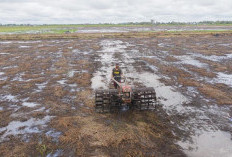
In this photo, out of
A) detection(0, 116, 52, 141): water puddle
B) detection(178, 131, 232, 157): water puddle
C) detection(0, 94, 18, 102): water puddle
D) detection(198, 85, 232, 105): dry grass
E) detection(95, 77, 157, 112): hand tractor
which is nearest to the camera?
detection(178, 131, 232, 157): water puddle

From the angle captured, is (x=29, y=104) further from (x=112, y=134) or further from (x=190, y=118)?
(x=190, y=118)

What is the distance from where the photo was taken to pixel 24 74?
63.2 feet

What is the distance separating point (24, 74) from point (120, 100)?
14.2 metres

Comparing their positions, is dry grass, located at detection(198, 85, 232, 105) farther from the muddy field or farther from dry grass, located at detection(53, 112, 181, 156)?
dry grass, located at detection(53, 112, 181, 156)

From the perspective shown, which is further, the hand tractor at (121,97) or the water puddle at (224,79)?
the water puddle at (224,79)

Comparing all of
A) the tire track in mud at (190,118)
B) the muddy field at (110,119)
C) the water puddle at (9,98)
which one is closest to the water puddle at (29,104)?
the muddy field at (110,119)

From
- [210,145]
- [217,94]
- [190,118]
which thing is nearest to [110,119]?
[190,118]

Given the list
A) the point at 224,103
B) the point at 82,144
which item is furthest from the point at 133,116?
the point at 224,103

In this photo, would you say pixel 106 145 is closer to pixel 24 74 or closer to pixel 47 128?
pixel 47 128

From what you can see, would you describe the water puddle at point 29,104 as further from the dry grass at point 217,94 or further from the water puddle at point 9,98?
the dry grass at point 217,94

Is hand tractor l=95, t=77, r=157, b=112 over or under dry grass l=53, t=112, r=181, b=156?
over

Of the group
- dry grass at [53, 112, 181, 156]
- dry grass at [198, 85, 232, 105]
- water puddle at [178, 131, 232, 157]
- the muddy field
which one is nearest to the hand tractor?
the muddy field

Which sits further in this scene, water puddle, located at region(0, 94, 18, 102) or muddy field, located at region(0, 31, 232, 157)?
water puddle, located at region(0, 94, 18, 102)

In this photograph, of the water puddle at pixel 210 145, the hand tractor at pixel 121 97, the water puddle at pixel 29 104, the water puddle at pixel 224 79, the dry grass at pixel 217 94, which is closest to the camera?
the water puddle at pixel 210 145
